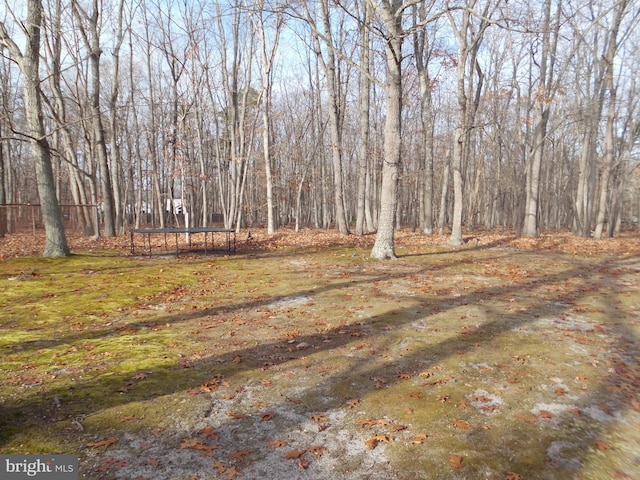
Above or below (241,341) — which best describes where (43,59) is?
above

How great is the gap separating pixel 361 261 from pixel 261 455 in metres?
8.32

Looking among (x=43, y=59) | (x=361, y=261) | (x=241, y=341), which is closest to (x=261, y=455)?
(x=241, y=341)

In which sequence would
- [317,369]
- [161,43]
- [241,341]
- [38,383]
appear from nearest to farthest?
[38,383] → [317,369] → [241,341] → [161,43]

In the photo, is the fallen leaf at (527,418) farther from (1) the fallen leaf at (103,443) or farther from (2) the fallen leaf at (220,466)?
(1) the fallen leaf at (103,443)

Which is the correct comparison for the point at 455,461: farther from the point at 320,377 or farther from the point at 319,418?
the point at 320,377

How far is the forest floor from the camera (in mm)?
2559

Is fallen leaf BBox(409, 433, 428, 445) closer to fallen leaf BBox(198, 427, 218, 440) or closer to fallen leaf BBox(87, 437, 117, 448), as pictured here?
fallen leaf BBox(198, 427, 218, 440)

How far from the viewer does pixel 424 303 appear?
6.62 metres

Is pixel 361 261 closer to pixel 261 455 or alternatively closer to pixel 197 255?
pixel 197 255

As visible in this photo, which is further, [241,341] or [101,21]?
[101,21]

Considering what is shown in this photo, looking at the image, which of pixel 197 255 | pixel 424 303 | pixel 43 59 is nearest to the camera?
pixel 424 303

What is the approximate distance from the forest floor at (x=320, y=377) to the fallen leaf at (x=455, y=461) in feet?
0.04

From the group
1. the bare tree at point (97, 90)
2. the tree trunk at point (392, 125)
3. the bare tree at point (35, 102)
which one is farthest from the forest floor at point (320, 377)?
the bare tree at point (97, 90)

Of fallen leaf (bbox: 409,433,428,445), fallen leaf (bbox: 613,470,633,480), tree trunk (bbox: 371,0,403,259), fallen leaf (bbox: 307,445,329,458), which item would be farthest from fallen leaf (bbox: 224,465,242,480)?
tree trunk (bbox: 371,0,403,259)
